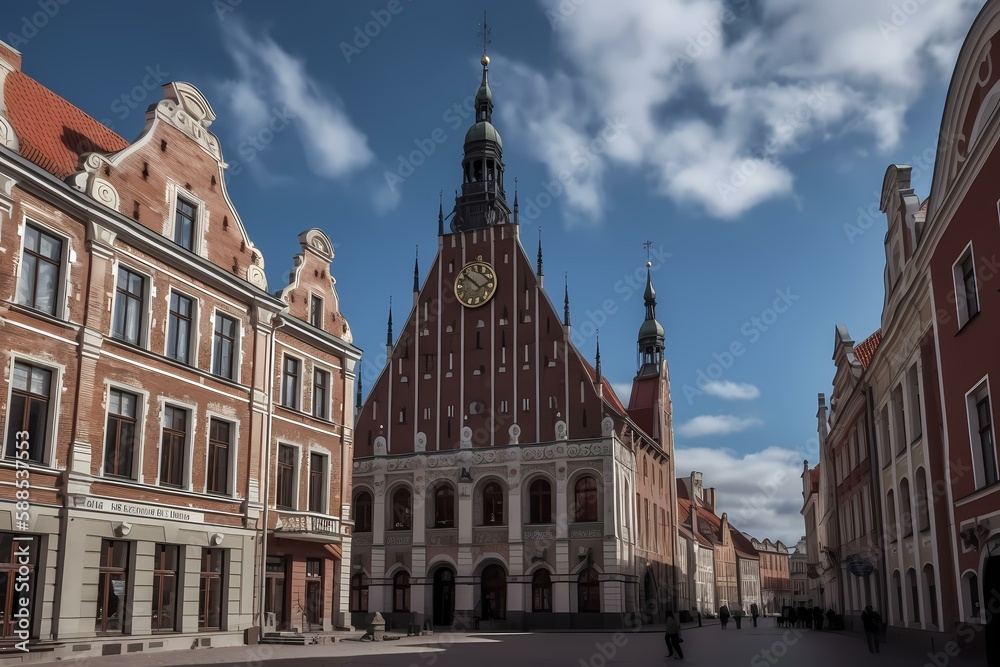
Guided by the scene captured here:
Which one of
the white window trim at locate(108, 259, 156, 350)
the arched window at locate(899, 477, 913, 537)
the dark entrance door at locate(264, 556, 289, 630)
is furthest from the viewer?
the dark entrance door at locate(264, 556, 289, 630)

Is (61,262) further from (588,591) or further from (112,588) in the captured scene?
(588,591)

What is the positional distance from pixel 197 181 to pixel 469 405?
27.0 m

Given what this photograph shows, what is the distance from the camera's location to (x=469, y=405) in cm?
5169

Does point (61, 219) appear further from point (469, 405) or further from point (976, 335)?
point (469, 405)

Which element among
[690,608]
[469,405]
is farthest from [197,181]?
[690,608]

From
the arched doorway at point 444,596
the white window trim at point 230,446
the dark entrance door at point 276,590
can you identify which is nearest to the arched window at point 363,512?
the arched doorway at point 444,596

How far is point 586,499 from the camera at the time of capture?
48.8m

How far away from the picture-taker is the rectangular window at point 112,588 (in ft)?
70.8

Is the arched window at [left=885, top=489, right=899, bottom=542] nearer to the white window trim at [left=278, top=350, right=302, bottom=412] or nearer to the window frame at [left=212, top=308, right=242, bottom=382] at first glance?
the white window trim at [left=278, top=350, right=302, bottom=412]

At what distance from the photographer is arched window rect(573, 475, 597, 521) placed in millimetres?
48469

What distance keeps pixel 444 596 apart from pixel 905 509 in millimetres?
28012

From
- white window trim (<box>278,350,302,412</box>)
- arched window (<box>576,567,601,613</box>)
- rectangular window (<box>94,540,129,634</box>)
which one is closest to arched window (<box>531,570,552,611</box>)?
arched window (<box>576,567,601,613</box>)

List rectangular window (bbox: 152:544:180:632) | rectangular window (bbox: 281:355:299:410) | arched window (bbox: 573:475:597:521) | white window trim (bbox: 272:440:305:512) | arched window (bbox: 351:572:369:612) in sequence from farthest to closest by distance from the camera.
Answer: arched window (bbox: 351:572:369:612) → arched window (bbox: 573:475:597:521) → rectangular window (bbox: 281:355:299:410) → white window trim (bbox: 272:440:305:512) → rectangular window (bbox: 152:544:180:632)

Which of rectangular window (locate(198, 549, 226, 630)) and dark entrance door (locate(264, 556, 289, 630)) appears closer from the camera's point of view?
rectangular window (locate(198, 549, 226, 630))
